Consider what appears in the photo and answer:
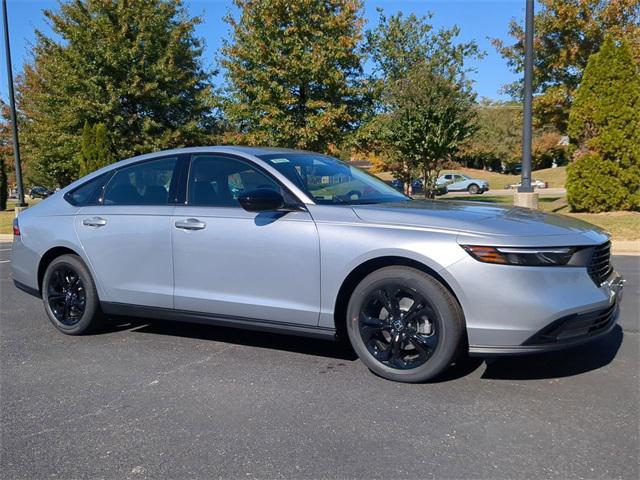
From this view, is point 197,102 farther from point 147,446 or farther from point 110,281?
point 147,446

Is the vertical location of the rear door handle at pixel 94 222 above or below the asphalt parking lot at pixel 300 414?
above

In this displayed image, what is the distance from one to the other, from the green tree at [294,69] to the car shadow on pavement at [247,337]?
13.8m

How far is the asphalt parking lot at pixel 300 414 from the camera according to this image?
9.52ft

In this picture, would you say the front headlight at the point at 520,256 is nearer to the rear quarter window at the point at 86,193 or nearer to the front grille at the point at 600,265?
the front grille at the point at 600,265

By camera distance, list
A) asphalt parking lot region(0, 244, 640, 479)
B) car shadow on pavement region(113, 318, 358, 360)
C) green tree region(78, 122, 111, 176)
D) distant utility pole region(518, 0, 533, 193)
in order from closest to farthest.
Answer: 1. asphalt parking lot region(0, 244, 640, 479)
2. car shadow on pavement region(113, 318, 358, 360)
3. distant utility pole region(518, 0, 533, 193)
4. green tree region(78, 122, 111, 176)

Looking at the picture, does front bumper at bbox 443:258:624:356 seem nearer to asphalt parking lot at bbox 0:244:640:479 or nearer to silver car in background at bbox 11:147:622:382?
silver car in background at bbox 11:147:622:382

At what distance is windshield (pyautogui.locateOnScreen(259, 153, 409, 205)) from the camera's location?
448 cm

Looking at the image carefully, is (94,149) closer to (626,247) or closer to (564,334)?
(626,247)

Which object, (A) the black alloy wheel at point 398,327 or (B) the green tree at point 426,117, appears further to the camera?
(B) the green tree at point 426,117

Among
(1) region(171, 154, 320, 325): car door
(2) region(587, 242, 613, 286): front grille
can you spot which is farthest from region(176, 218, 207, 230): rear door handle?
(2) region(587, 242, 613, 286): front grille

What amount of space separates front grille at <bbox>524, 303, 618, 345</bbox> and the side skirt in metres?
1.37

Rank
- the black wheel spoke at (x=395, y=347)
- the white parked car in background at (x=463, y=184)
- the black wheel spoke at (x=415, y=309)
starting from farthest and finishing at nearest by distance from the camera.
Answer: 1. the white parked car in background at (x=463, y=184)
2. the black wheel spoke at (x=395, y=347)
3. the black wheel spoke at (x=415, y=309)

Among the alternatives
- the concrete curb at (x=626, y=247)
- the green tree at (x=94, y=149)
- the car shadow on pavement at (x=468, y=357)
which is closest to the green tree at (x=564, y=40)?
the concrete curb at (x=626, y=247)

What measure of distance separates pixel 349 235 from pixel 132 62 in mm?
21545
